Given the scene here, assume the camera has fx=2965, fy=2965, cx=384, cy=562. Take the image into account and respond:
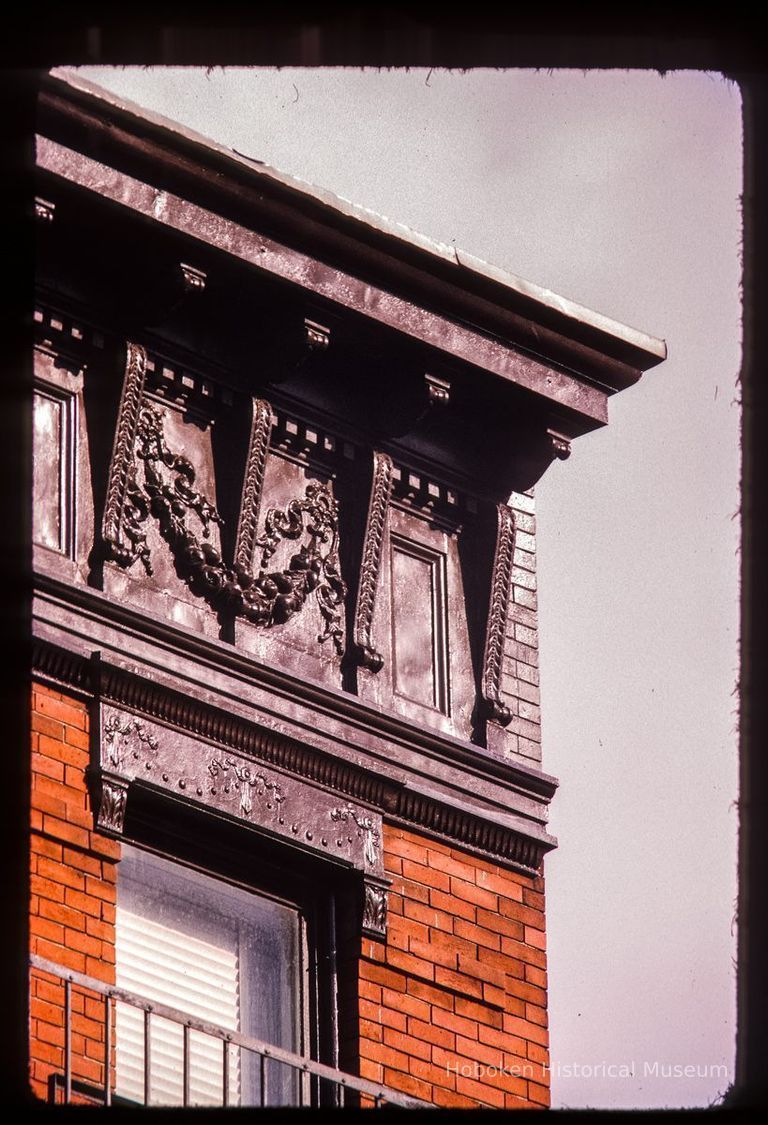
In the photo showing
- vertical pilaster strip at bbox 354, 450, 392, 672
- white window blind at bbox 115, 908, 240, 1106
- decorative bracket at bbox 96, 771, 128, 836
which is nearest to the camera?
white window blind at bbox 115, 908, 240, 1106

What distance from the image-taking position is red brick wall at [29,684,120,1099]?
37.1 ft

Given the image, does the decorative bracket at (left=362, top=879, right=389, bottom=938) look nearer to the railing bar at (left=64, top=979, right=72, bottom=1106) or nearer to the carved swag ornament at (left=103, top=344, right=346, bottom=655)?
the carved swag ornament at (left=103, top=344, right=346, bottom=655)

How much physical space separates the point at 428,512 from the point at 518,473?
1.84 ft

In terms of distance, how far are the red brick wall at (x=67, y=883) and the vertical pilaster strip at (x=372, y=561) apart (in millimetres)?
1837

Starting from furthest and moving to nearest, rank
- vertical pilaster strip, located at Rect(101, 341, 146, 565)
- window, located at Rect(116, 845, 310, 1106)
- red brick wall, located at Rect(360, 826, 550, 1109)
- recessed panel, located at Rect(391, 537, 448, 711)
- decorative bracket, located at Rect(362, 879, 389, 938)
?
recessed panel, located at Rect(391, 537, 448, 711)
decorative bracket, located at Rect(362, 879, 389, 938)
red brick wall, located at Rect(360, 826, 550, 1109)
vertical pilaster strip, located at Rect(101, 341, 146, 565)
window, located at Rect(116, 845, 310, 1106)

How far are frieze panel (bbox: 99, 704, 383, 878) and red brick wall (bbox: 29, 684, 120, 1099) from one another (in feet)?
0.45

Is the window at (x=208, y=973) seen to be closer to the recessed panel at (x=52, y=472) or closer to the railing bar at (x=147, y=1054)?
the railing bar at (x=147, y=1054)

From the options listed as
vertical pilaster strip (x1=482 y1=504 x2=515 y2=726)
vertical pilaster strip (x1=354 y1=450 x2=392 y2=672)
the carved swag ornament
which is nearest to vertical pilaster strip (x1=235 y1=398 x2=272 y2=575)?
the carved swag ornament

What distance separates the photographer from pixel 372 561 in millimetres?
13992

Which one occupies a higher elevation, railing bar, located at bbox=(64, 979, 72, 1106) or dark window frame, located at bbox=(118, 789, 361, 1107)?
dark window frame, located at bbox=(118, 789, 361, 1107)

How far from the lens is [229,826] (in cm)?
1286

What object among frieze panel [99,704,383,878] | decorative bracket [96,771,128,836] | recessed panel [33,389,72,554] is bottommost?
decorative bracket [96,771,128,836]
